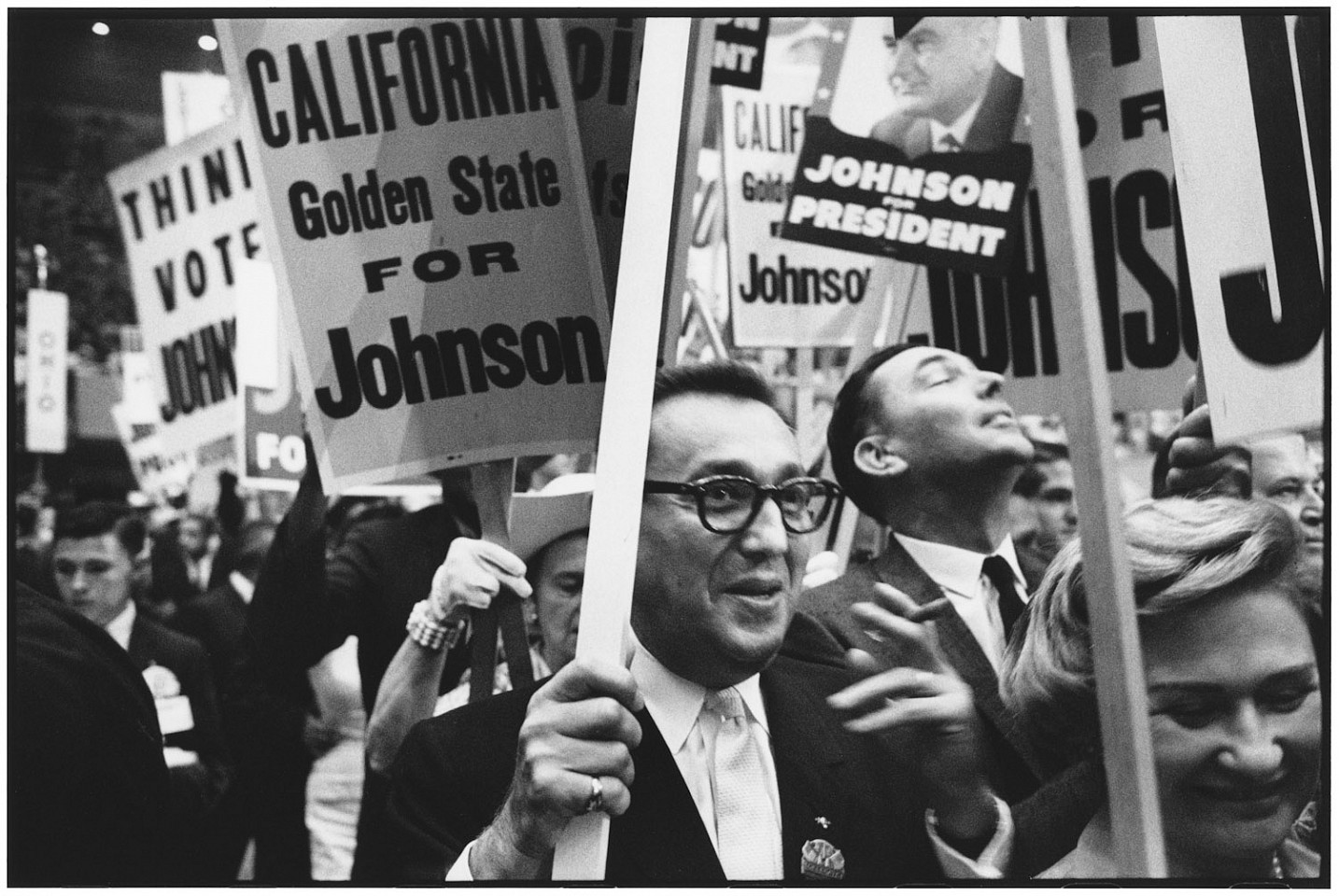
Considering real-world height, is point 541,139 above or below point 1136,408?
above

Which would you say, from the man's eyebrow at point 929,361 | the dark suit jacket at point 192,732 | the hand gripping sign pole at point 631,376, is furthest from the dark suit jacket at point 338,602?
the man's eyebrow at point 929,361

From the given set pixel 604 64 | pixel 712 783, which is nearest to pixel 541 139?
pixel 604 64

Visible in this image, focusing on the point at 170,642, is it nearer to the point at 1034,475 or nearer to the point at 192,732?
the point at 192,732

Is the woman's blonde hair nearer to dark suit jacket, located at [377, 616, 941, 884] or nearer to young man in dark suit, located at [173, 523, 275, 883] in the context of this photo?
dark suit jacket, located at [377, 616, 941, 884]

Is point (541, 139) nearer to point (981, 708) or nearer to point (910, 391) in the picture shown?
point (910, 391)

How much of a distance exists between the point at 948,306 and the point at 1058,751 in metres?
0.99

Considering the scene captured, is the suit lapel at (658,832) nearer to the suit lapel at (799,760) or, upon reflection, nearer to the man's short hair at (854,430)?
the suit lapel at (799,760)

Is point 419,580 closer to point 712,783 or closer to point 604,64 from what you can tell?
point 712,783

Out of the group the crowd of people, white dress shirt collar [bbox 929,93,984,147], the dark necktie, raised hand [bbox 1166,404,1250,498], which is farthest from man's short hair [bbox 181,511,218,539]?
raised hand [bbox 1166,404,1250,498]

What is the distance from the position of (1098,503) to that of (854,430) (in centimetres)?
68

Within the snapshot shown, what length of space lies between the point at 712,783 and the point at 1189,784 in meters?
1.01

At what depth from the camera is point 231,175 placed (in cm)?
324

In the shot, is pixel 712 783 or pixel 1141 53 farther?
pixel 1141 53

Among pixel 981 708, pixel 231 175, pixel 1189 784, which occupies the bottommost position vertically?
pixel 1189 784
